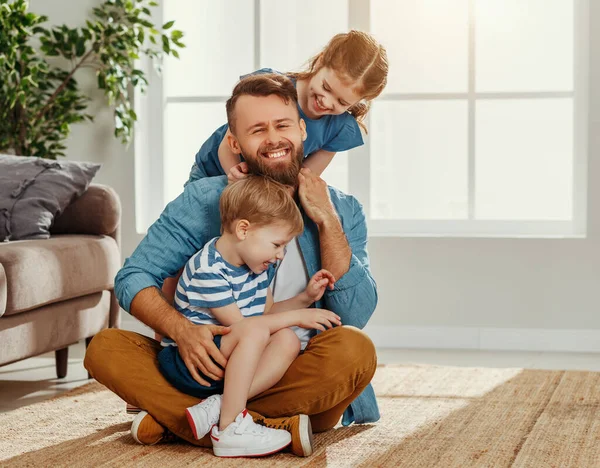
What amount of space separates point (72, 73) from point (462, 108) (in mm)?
1853

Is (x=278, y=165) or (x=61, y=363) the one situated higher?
(x=278, y=165)

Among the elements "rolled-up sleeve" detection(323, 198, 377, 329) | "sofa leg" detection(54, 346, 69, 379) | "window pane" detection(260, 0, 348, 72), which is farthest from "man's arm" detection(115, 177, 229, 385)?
"window pane" detection(260, 0, 348, 72)

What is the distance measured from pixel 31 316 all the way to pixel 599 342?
251 centimetres

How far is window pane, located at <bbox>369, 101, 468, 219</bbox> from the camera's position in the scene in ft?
15.1

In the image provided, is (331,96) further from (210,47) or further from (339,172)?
(210,47)

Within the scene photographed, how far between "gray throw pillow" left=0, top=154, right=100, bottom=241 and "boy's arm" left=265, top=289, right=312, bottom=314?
139 centimetres

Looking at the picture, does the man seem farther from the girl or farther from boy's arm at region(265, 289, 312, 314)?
the girl

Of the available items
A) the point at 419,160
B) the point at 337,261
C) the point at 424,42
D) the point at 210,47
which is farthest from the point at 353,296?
the point at 210,47

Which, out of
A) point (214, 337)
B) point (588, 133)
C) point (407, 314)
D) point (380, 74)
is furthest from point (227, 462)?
point (588, 133)

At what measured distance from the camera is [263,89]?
2.41m

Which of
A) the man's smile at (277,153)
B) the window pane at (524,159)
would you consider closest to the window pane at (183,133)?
the window pane at (524,159)

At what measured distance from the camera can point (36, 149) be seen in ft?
14.9

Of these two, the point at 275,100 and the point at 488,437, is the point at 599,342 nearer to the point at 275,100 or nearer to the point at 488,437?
the point at 488,437

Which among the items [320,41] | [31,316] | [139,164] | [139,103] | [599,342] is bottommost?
[599,342]
